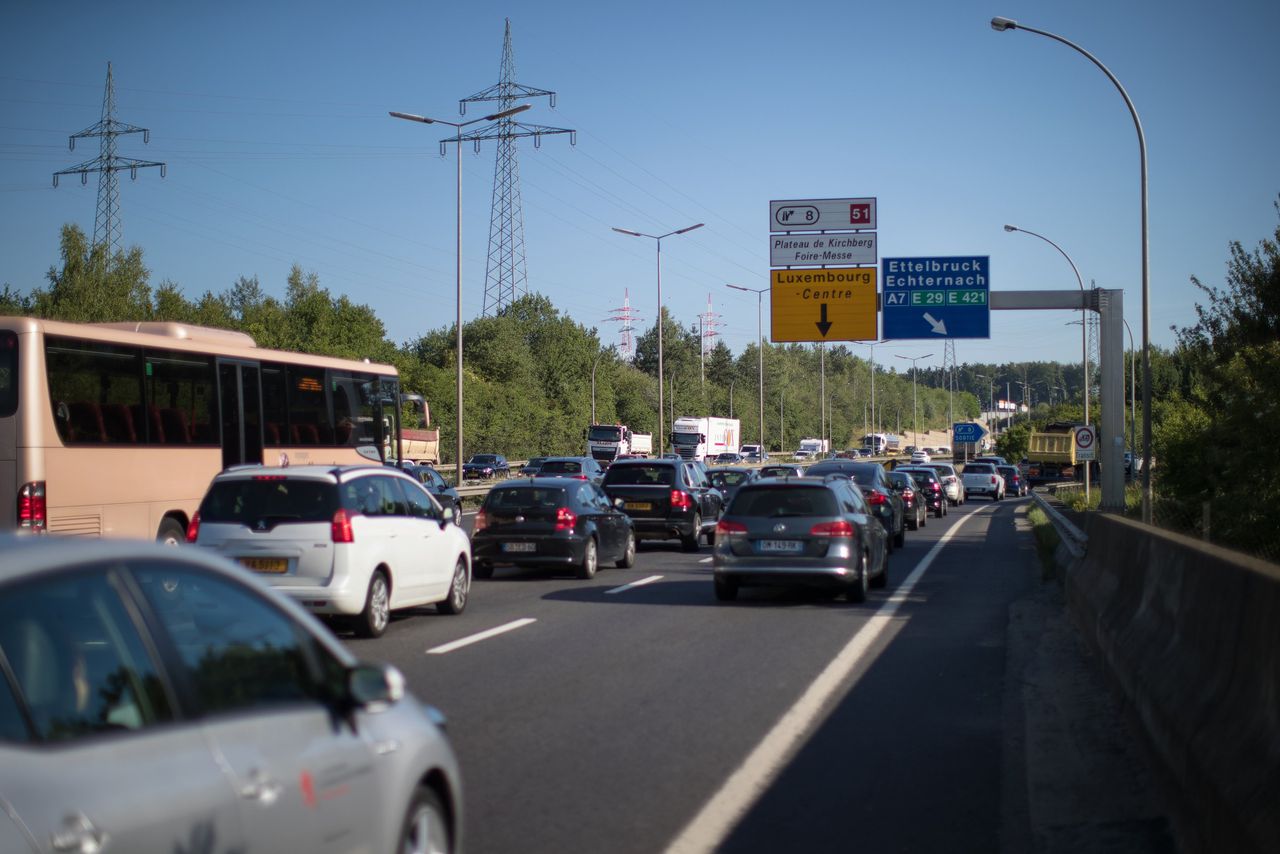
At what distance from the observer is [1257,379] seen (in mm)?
A: 19312

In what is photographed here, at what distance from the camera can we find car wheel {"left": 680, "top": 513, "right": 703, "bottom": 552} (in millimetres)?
26562

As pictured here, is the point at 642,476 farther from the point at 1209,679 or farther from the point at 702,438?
the point at 702,438

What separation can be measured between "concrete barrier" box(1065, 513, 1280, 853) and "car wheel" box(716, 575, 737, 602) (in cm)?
748

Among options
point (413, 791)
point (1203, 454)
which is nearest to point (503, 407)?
point (1203, 454)

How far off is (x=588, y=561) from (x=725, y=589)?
362 cm

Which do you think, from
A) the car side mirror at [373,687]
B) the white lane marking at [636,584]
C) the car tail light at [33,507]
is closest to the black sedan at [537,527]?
the white lane marking at [636,584]

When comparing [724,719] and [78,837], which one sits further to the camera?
[724,719]

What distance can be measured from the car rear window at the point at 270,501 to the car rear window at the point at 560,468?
2225 centimetres

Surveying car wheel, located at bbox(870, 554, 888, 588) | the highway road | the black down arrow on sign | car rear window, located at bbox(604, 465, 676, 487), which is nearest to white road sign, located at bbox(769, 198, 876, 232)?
the black down arrow on sign

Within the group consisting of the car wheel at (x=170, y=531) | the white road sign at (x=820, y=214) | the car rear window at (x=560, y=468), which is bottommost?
the car wheel at (x=170, y=531)

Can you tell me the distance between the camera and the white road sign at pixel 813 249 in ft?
106

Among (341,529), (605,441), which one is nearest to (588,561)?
(341,529)

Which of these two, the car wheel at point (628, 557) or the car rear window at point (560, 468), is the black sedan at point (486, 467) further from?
the car wheel at point (628, 557)

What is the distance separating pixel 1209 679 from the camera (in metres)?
6.34
